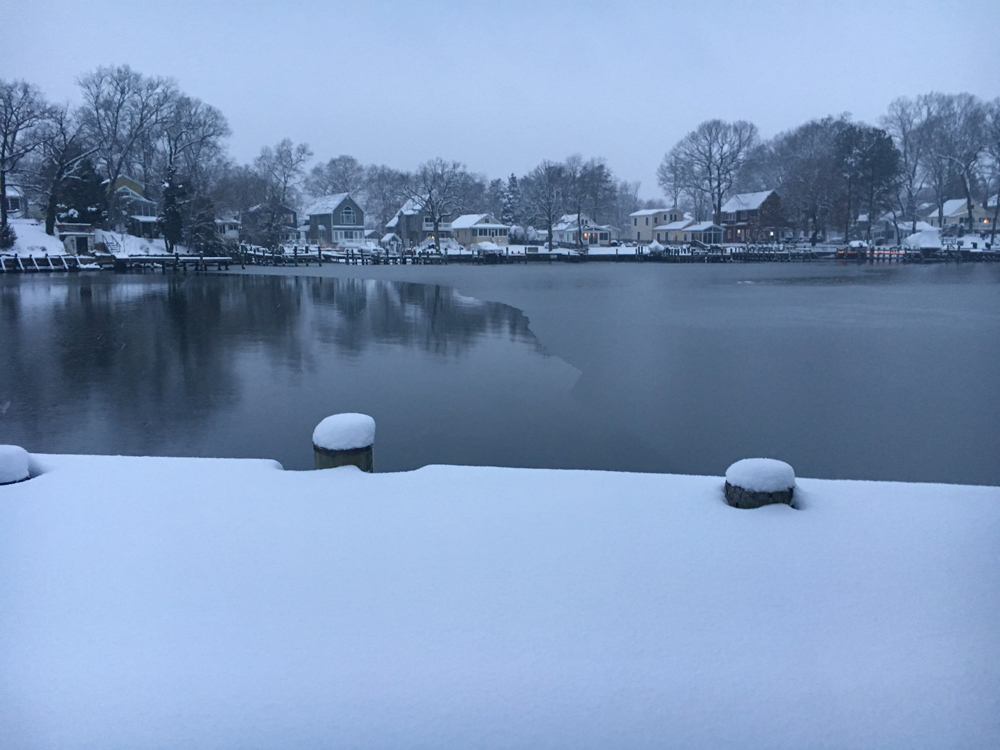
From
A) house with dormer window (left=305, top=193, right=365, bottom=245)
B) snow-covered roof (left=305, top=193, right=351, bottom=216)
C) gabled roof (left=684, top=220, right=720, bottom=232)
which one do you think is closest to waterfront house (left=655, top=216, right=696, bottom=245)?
gabled roof (left=684, top=220, right=720, bottom=232)

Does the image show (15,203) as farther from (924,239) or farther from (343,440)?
(924,239)

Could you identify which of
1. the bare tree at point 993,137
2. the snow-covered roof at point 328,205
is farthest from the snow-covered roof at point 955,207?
the snow-covered roof at point 328,205

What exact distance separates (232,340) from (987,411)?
Answer: 15808 millimetres

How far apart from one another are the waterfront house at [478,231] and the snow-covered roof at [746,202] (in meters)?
29.1

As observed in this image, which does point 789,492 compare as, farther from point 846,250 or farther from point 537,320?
point 846,250

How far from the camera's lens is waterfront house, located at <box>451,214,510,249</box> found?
3723 inches

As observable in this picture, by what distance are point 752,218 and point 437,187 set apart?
126ft

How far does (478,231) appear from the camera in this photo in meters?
95.6

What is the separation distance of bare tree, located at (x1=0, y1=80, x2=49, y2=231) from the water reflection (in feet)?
89.2

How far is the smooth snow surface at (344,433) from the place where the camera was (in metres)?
5.76

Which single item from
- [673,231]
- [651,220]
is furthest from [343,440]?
[651,220]

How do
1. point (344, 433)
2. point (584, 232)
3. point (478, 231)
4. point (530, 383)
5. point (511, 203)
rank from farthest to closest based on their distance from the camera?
point (511, 203) → point (584, 232) → point (478, 231) → point (530, 383) → point (344, 433)

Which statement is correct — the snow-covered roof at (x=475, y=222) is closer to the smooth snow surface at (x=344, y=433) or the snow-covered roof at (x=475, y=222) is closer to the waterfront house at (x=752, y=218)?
the waterfront house at (x=752, y=218)

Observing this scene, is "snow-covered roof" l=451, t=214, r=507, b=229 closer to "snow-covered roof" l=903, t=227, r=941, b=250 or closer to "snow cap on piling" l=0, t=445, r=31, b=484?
"snow-covered roof" l=903, t=227, r=941, b=250
